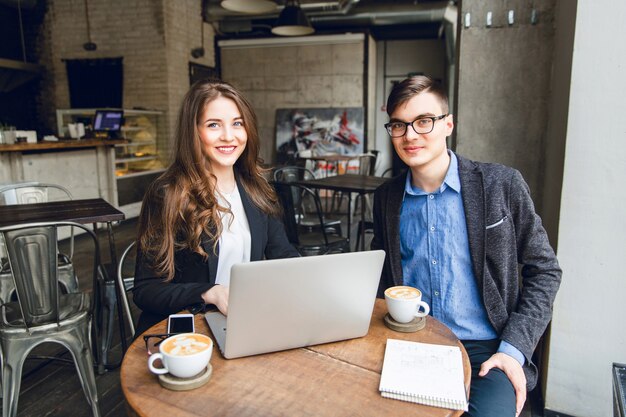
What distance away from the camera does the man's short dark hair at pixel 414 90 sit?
149cm

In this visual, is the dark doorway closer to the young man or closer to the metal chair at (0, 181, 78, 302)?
the metal chair at (0, 181, 78, 302)

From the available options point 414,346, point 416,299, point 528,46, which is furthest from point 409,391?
point 528,46

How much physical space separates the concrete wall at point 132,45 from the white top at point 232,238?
20.2ft

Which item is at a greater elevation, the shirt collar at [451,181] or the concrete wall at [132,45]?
the concrete wall at [132,45]

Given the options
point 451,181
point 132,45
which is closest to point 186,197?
point 451,181

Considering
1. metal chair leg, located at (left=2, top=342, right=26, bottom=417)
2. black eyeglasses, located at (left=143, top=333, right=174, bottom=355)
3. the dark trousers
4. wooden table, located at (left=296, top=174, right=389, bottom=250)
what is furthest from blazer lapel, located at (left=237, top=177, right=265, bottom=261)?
wooden table, located at (left=296, top=174, right=389, bottom=250)

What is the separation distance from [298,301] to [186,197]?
2.31 feet

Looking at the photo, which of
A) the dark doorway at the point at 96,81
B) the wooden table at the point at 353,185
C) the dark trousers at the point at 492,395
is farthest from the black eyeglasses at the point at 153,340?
the dark doorway at the point at 96,81

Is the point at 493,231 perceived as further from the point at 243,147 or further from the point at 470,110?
the point at 470,110

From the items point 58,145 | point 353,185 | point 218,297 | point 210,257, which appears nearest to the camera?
point 218,297

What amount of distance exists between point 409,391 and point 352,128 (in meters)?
8.06

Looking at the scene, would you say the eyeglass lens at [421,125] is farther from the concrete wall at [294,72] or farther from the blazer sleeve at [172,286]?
the concrete wall at [294,72]

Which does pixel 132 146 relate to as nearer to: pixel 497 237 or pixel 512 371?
pixel 497 237

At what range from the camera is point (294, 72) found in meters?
8.98
